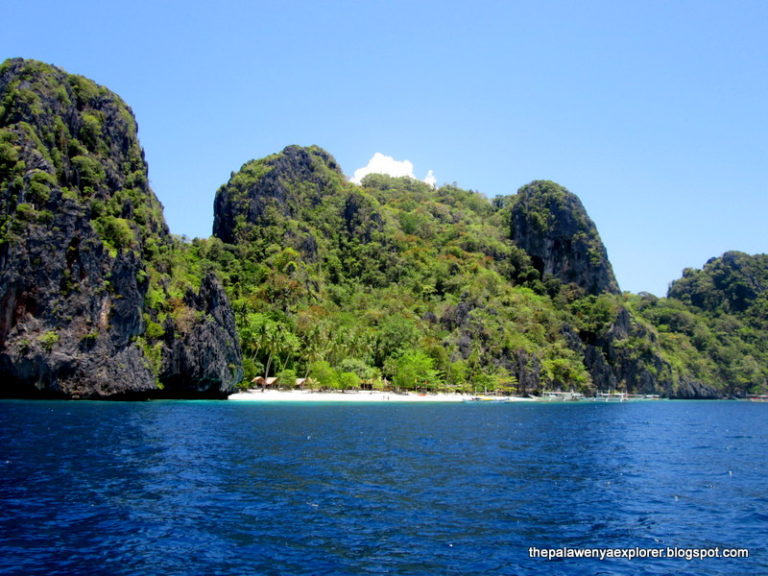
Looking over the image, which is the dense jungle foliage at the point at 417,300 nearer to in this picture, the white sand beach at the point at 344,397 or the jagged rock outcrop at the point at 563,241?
the jagged rock outcrop at the point at 563,241

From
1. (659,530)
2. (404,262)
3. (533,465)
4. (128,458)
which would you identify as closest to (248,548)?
(659,530)

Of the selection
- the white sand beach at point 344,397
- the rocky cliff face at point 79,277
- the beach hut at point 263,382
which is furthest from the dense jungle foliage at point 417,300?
the rocky cliff face at point 79,277

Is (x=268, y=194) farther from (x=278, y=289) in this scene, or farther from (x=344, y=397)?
(x=344, y=397)

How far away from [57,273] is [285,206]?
337 feet

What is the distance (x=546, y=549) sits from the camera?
691 inches

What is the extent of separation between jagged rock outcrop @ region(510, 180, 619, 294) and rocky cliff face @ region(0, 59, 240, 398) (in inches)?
5037

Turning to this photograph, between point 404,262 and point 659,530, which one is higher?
point 404,262

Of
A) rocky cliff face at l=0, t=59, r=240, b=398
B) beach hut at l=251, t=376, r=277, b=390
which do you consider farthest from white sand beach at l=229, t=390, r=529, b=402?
rocky cliff face at l=0, t=59, r=240, b=398

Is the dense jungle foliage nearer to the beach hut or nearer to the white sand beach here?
the beach hut

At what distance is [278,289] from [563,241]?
340 feet

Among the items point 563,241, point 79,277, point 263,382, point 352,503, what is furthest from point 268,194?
point 352,503

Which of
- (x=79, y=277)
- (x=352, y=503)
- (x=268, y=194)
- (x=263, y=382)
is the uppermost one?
(x=268, y=194)

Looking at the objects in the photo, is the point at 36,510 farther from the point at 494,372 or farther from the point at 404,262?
the point at 404,262

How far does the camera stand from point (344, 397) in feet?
331
